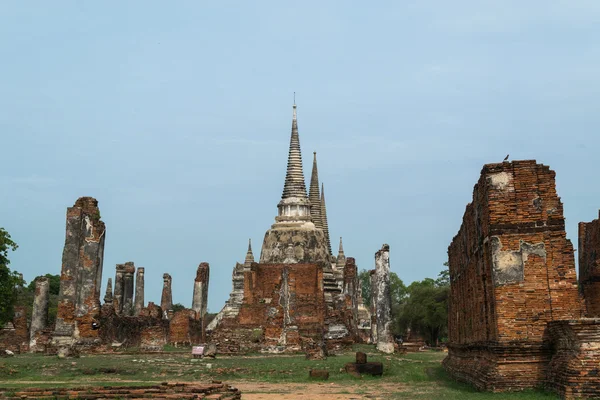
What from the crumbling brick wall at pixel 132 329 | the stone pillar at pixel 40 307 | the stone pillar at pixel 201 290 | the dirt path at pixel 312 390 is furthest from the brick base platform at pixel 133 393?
the stone pillar at pixel 201 290

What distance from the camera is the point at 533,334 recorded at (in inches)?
412

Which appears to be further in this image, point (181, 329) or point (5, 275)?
point (181, 329)

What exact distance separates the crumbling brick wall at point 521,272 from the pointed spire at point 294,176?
35.8 meters

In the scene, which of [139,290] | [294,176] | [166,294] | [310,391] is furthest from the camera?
[294,176]

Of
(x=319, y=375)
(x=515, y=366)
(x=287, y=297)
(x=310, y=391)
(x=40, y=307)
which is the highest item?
(x=287, y=297)

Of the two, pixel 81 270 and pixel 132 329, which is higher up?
pixel 81 270

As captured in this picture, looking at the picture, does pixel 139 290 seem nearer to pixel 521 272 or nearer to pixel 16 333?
pixel 16 333

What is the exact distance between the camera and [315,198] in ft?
192

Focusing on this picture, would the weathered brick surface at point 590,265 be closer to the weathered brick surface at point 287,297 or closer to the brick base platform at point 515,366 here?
the brick base platform at point 515,366

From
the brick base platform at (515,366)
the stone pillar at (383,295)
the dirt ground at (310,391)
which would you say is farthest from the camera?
the stone pillar at (383,295)

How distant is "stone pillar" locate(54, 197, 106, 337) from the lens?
76.2ft

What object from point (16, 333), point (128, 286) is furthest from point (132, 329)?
point (128, 286)

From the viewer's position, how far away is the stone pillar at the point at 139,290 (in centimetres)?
3984

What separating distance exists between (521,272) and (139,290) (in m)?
32.6
